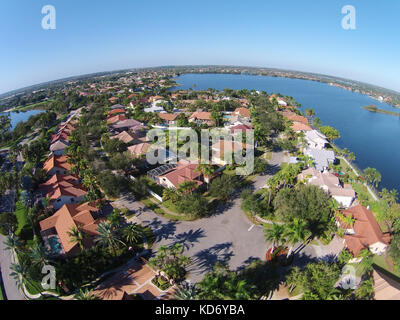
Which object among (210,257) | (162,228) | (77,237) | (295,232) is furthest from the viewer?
(162,228)

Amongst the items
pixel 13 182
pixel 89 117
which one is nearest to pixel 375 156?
pixel 13 182

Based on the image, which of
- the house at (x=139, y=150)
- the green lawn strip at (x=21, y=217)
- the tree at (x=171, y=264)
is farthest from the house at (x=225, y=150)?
the green lawn strip at (x=21, y=217)

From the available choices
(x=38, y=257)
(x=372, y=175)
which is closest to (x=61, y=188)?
(x=38, y=257)

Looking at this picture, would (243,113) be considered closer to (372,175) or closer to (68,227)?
(372,175)

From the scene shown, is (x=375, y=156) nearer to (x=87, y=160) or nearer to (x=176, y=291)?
(x=176, y=291)

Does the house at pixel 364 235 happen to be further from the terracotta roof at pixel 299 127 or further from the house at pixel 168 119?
the house at pixel 168 119

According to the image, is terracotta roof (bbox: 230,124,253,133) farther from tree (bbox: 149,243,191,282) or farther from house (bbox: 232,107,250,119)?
tree (bbox: 149,243,191,282)
